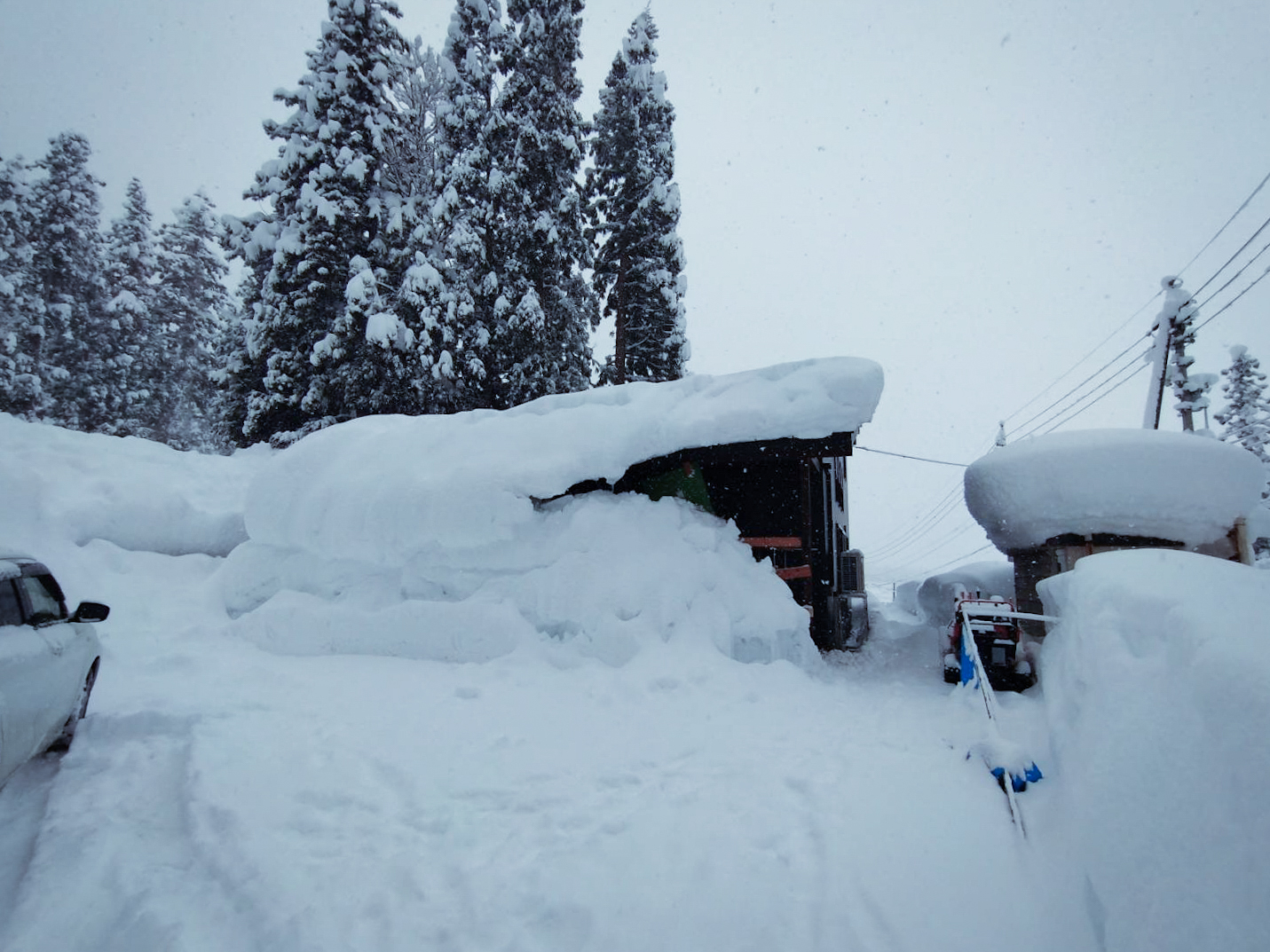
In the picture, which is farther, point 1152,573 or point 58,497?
point 58,497

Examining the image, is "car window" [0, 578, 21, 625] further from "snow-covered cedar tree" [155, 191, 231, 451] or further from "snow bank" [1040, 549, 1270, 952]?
"snow-covered cedar tree" [155, 191, 231, 451]

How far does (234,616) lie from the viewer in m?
8.45

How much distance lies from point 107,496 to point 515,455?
25.4 feet

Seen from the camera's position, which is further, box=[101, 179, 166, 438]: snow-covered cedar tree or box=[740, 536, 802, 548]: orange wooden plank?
box=[101, 179, 166, 438]: snow-covered cedar tree

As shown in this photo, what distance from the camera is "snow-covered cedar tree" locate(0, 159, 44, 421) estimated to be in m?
20.5

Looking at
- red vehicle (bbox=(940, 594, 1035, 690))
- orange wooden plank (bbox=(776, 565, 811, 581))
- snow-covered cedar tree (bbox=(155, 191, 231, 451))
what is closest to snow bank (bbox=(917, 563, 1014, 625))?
red vehicle (bbox=(940, 594, 1035, 690))

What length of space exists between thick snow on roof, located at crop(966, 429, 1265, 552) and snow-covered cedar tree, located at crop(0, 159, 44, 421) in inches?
1217

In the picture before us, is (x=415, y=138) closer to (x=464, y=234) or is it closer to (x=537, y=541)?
(x=464, y=234)

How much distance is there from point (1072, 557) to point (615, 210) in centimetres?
1481

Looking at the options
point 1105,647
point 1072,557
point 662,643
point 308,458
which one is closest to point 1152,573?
point 1105,647

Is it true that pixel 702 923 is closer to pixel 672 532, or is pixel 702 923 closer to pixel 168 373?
pixel 672 532

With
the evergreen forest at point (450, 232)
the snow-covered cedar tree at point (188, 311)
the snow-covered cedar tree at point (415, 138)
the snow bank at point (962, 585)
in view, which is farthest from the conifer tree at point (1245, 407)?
the snow-covered cedar tree at point (188, 311)

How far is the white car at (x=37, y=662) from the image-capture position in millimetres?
3100

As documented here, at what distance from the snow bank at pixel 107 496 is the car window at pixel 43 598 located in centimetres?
661
